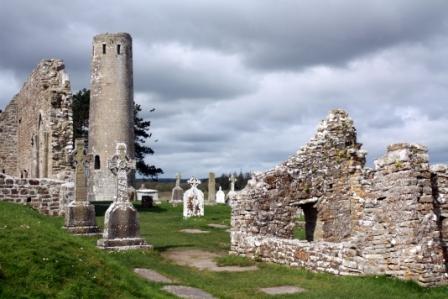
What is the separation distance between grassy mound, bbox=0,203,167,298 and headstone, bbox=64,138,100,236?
693 centimetres

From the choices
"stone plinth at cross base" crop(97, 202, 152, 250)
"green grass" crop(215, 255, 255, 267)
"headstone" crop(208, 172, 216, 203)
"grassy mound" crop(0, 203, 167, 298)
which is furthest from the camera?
"headstone" crop(208, 172, 216, 203)

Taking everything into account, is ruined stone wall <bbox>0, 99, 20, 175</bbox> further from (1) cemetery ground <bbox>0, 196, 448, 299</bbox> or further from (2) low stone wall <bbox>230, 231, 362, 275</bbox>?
(2) low stone wall <bbox>230, 231, 362, 275</bbox>

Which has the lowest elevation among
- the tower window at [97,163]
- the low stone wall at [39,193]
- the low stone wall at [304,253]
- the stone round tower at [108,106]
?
the low stone wall at [304,253]

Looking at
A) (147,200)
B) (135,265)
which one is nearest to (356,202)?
(135,265)

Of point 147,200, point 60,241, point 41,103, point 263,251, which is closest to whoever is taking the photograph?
point 60,241

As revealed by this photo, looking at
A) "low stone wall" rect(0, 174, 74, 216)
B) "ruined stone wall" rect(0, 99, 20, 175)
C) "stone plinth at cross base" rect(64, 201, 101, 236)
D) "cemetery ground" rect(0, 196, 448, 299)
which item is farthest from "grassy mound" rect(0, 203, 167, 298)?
"ruined stone wall" rect(0, 99, 20, 175)

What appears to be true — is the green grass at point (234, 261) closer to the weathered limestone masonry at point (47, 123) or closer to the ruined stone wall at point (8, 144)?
the weathered limestone masonry at point (47, 123)

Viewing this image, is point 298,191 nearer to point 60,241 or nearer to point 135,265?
point 135,265

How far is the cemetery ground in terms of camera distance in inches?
283

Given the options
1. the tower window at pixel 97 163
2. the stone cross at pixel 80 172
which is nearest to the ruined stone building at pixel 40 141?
the stone cross at pixel 80 172

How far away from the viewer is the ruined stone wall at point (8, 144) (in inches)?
1286

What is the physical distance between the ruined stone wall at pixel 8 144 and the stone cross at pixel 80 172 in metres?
16.6

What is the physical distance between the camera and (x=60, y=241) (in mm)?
8867

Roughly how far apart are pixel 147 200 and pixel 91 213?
12.4 m
